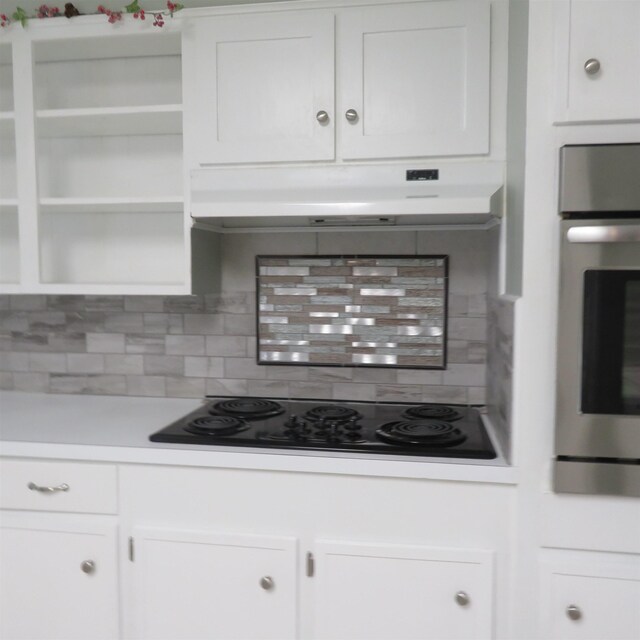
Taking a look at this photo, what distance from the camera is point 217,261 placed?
7.07 feet

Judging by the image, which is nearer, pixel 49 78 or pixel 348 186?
pixel 348 186

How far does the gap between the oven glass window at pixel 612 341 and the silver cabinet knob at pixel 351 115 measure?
0.80m

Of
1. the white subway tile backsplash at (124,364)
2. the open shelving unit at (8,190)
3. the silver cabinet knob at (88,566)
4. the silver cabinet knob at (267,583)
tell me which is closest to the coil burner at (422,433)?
→ the silver cabinet knob at (267,583)

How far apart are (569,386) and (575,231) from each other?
37cm

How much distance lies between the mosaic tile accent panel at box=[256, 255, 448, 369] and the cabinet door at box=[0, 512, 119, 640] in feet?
2.74

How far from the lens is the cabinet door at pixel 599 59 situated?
4.49 ft

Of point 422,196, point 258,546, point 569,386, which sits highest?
point 422,196

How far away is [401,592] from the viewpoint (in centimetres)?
154

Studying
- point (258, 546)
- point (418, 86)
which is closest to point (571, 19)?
point (418, 86)

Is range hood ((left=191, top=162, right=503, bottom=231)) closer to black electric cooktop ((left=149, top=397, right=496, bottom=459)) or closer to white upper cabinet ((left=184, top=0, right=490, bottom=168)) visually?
white upper cabinet ((left=184, top=0, right=490, bottom=168))

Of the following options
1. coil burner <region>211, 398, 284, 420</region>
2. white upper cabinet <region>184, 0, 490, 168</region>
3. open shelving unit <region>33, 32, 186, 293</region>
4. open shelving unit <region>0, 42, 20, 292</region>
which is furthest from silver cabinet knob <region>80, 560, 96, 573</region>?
white upper cabinet <region>184, 0, 490, 168</region>

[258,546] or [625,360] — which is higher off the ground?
[625,360]

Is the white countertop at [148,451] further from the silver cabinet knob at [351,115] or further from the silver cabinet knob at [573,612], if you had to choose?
the silver cabinet knob at [351,115]

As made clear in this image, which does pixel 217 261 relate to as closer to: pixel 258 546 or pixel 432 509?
pixel 258 546
